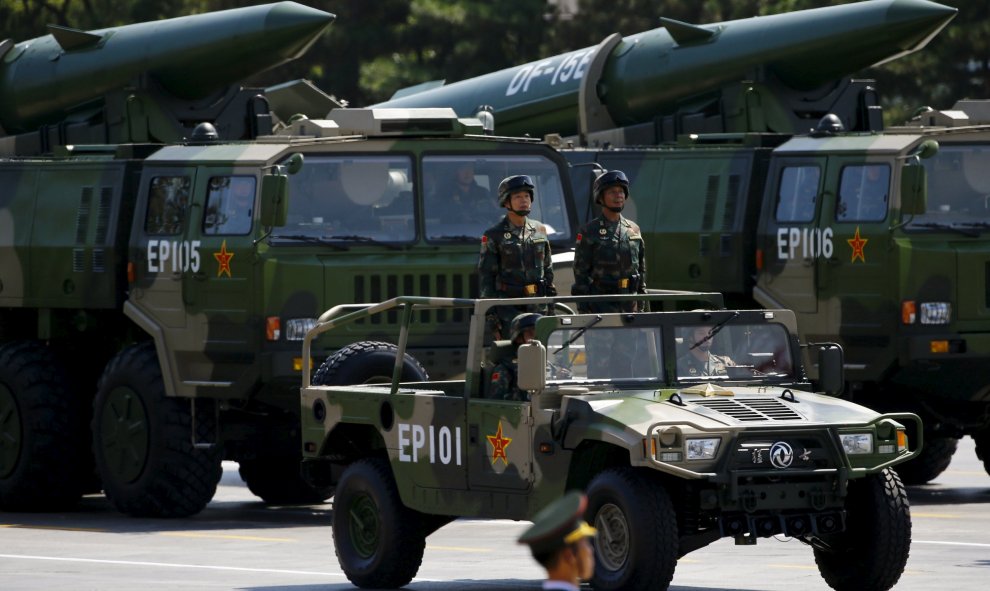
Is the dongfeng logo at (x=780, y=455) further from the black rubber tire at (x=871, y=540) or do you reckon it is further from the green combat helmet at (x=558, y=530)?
the green combat helmet at (x=558, y=530)

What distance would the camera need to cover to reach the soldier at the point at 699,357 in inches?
476

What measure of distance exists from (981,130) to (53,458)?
289 inches

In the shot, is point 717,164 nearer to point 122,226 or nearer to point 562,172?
point 562,172

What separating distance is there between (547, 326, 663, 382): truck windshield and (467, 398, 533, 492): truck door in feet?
0.97

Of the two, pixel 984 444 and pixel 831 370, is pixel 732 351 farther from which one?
pixel 984 444

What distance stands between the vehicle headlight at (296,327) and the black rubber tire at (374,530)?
3639 millimetres

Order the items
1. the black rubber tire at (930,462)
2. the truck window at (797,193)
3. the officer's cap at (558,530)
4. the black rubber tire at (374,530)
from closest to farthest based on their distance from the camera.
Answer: the officer's cap at (558,530), the black rubber tire at (374,530), the truck window at (797,193), the black rubber tire at (930,462)

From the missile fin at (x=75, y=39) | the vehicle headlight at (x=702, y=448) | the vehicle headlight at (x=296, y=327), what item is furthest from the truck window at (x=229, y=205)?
the vehicle headlight at (x=702, y=448)

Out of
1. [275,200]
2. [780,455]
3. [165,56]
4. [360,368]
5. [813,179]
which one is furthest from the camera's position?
[165,56]

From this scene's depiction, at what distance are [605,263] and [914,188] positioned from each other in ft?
14.3

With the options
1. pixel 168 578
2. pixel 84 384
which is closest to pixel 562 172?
pixel 84 384

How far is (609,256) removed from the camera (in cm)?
1344

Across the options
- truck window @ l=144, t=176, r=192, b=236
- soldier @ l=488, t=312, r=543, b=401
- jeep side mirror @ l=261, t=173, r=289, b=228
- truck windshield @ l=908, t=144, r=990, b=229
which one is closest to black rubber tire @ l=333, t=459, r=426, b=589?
A: soldier @ l=488, t=312, r=543, b=401

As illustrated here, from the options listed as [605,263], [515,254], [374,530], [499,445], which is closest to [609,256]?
[605,263]
